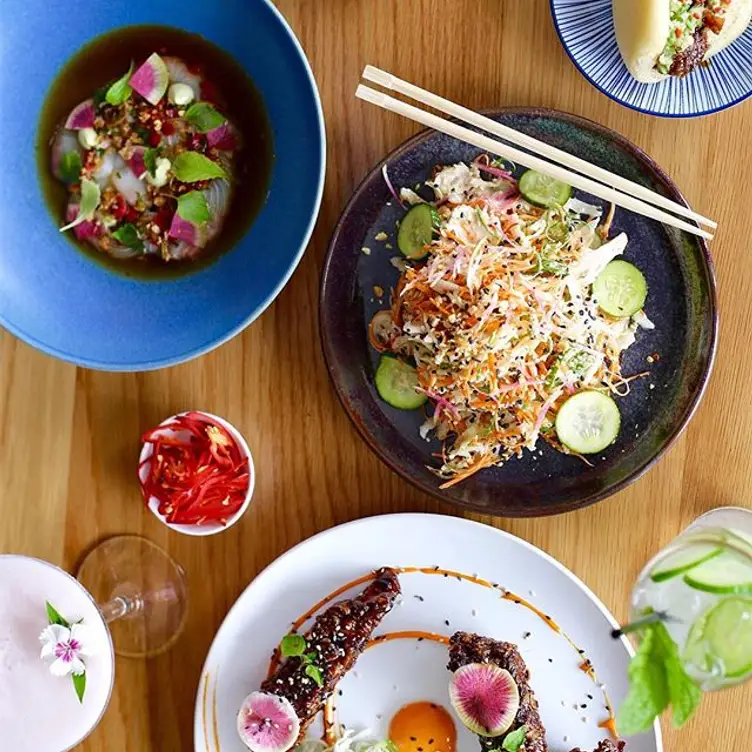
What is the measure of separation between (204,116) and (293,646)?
137 cm

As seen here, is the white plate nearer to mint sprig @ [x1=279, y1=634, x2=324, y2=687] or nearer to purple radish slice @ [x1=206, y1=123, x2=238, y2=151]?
mint sprig @ [x1=279, y1=634, x2=324, y2=687]

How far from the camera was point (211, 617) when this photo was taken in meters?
2.40

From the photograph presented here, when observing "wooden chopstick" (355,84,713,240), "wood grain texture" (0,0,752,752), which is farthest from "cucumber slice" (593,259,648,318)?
"wood grain texture" (0,0,752,752)

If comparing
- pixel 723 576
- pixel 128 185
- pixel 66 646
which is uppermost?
pixel 128 185

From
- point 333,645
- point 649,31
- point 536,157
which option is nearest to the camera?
point 649,31

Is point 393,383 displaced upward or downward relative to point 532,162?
downward

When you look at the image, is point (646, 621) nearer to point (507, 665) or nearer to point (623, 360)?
point (507, 665)

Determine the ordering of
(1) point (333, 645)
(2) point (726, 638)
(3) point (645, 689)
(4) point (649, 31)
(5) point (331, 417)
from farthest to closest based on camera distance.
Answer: (5) point (331, 417) → (1) point (333, 645) → (4) point (649, 31) → (3) point (645, 689) → (2) point (726, 638)

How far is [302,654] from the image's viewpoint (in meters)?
2.25

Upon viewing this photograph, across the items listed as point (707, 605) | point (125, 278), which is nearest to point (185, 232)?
point (125, 278)

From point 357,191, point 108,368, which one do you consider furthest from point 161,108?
point 108,368

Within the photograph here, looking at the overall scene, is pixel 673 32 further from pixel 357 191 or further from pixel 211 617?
pixel 211 617

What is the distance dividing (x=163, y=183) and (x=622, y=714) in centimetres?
161

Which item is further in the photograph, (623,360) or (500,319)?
(623,360)
